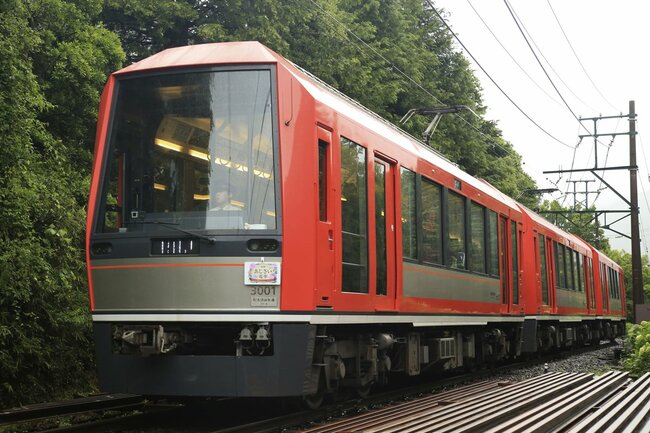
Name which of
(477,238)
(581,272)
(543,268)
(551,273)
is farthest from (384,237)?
(581,272)

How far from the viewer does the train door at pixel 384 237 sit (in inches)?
341

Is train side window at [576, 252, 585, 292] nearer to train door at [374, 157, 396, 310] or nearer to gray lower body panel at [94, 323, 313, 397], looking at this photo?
train door at [374, 157, 396, 310]

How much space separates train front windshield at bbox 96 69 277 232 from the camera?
23.8 ft

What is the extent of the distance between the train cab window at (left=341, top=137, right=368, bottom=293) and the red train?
2 cm

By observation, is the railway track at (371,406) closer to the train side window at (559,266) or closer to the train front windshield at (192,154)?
the train front windshield at (192,154)

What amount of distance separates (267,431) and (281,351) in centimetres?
70

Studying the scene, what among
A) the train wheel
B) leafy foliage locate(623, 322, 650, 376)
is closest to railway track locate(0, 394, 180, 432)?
the train wheel

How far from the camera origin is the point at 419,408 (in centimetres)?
824

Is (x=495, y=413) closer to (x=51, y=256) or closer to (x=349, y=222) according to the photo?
(x=349, y=222)

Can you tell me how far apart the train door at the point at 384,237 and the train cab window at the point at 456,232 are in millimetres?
2313

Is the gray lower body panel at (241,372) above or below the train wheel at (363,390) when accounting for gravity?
above

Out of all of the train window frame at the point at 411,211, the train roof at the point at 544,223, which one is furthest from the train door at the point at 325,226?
the train roof at the point at 544,223

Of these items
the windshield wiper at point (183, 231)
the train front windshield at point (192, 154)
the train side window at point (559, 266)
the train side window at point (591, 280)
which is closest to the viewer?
the windshield wiper at point (183, 231)

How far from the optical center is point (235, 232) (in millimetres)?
7098
